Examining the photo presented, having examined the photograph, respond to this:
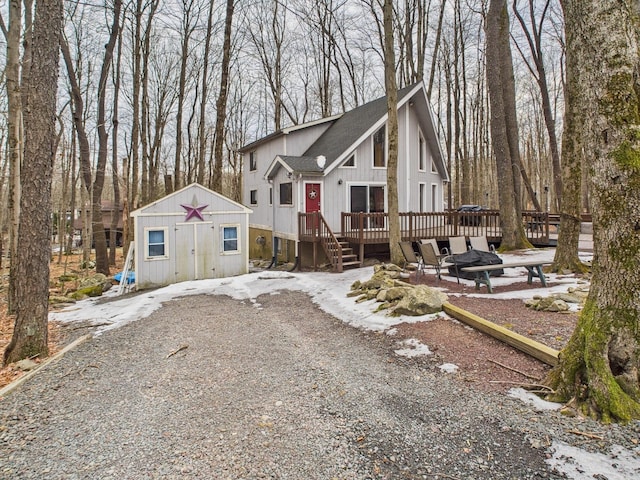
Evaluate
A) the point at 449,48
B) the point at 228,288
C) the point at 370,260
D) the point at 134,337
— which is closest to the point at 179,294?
the point at 228,288

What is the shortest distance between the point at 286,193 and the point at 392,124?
246 inches

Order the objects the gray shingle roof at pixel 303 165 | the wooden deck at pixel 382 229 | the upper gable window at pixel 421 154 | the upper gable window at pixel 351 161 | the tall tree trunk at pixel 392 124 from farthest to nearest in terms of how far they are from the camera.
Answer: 1. the upper gable window at pixel 421 154
2. the upper gable window at pixel 351 161
3. the gray shingle roof at pixel 303 165
4. the wooden deck at pixel 382 229
5. the tall tree trunk at pixel 392 124

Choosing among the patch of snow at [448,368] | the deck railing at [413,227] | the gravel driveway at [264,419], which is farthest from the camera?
the deck railing at [413,227]

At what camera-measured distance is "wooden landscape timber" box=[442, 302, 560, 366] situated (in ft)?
13.6

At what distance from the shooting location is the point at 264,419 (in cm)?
346

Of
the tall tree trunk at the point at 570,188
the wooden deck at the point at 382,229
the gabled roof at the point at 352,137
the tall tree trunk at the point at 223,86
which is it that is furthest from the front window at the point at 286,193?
the tall tree trunk at the point at 570,188

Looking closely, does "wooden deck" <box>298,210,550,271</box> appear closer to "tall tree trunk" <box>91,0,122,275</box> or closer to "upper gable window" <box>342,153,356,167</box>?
"upper gable window" <box>342,153,356,167</box>

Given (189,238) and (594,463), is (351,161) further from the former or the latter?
(594,463)

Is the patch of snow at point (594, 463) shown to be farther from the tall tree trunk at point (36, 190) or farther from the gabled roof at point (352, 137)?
the gabled roof at point (352, 137)

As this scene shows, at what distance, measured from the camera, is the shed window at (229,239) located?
13258mm

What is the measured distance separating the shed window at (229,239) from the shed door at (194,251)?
1.28 ft

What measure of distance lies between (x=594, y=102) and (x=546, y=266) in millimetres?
6684

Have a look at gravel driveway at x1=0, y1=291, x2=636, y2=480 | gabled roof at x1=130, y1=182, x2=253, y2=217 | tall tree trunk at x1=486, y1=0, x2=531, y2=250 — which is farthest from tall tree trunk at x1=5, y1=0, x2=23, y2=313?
tall tree trunk at x1=486, y1=0, x2=531, y2=250

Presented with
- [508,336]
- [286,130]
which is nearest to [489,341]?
[508,336]
